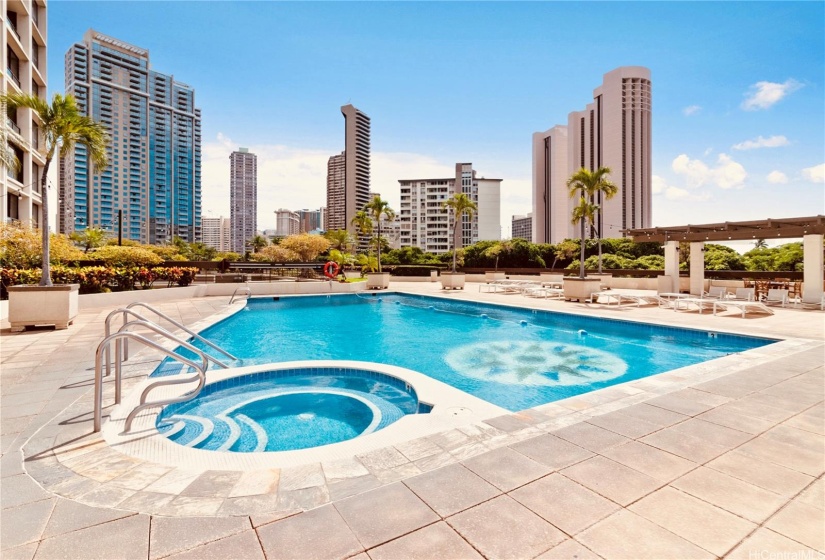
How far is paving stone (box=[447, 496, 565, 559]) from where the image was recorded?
1997 millimetres

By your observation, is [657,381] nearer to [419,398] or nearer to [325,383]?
[419,398]

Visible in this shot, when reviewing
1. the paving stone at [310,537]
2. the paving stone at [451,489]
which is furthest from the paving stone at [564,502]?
the paving stone at [310,537]

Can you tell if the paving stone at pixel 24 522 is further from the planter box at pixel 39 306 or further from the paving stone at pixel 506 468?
the planter box at pixel 39 306

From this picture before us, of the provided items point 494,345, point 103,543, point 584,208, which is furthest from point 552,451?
point 584,208

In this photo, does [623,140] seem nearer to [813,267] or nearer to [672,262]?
[672,262]

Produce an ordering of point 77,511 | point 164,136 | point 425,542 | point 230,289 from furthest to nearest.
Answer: point 164,136
point 230,289
point 77,511
point 425,542

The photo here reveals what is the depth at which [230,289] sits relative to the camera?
19.1 meters

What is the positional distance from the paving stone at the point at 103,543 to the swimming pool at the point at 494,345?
4677 millimetres

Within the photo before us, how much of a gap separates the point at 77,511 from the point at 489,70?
61.7 ft

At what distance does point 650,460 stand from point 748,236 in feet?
60.8

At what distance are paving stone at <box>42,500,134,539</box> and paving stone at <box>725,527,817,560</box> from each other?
351 centimetres

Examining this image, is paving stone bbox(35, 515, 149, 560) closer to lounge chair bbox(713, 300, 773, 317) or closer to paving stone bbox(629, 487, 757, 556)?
paving stone bbox(629, 487, 757, 556)

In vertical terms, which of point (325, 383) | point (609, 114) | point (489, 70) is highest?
point (609, 114)

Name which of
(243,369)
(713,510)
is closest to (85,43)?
(243,369)
